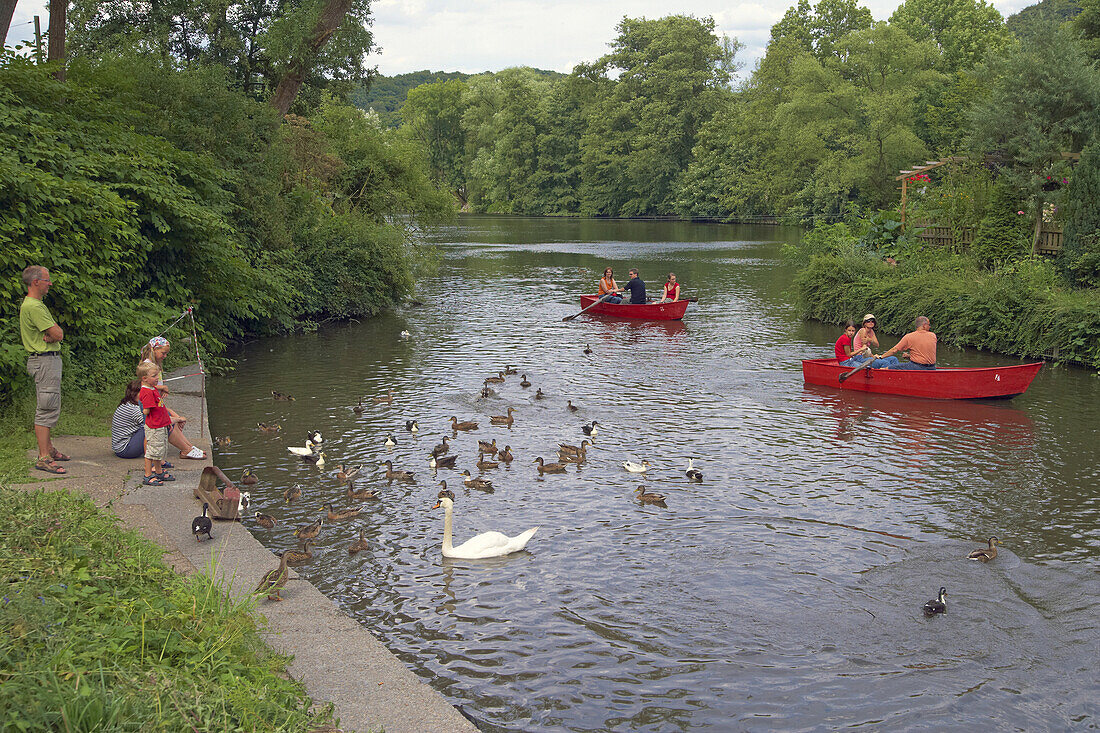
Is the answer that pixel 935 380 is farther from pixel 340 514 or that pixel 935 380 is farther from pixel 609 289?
pixel 609 289

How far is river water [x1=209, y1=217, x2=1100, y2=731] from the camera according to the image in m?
8.07

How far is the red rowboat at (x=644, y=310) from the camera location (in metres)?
30.6

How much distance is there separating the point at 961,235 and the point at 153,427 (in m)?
27.2

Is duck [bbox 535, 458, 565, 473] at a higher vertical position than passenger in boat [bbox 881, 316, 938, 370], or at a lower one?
lower

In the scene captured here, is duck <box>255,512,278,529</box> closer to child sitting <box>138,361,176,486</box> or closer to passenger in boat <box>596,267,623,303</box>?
child sitting <box>138,361,176,486</box>

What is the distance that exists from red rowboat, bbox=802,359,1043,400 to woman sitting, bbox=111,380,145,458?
1457cm

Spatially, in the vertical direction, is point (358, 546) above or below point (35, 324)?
below

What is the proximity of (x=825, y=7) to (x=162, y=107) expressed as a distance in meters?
83.7

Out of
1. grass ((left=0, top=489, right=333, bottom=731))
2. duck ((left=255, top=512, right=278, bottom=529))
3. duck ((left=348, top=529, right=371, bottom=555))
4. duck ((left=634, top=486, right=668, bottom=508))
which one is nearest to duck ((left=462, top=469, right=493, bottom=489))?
duck ((left=634, top=486, right=668, bottom=508))

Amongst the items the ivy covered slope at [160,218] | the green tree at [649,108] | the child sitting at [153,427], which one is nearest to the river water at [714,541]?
the child sitting at [153,427]

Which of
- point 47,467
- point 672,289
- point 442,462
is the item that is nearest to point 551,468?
point 442,462

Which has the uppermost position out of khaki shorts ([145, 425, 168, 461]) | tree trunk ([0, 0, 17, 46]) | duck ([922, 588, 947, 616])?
tree trunk ([0, 0, 17, 46])

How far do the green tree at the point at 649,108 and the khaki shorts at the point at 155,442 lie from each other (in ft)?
299

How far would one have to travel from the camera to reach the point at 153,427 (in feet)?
37.9
